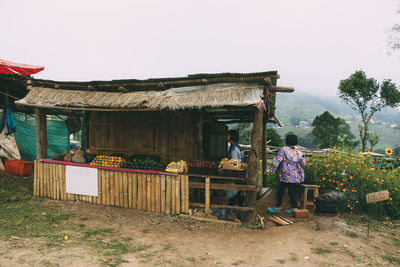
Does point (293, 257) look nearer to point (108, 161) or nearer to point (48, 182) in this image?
point (108, 161)

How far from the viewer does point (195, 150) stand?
Answer: 7.33 meters

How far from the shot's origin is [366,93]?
78.6 feet

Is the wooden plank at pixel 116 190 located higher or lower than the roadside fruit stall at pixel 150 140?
lower

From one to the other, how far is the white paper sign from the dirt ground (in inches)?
36.2

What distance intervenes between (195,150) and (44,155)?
465 cm

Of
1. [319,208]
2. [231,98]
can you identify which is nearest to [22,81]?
[231,98]

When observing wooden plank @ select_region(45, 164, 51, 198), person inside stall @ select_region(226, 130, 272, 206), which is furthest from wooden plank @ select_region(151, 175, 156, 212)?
wooden plank @ select_region(45, 164, 51, 198)

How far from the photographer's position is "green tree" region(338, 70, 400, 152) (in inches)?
905

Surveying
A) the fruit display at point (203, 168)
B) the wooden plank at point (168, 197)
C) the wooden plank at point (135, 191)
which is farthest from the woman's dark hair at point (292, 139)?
the wooden plank at point (135, 191)

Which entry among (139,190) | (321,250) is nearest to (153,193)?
(139,190)

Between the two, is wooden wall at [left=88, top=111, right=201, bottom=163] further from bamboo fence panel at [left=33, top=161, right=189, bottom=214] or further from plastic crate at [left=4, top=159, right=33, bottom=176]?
plastic crate at [left=4, top=159, right=33, bottom=176]

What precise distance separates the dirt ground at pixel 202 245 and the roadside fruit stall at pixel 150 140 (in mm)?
655

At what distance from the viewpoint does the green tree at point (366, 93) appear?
23.0 metres

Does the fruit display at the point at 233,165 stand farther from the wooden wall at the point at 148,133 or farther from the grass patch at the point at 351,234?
the grass patch at the point at 351,234
